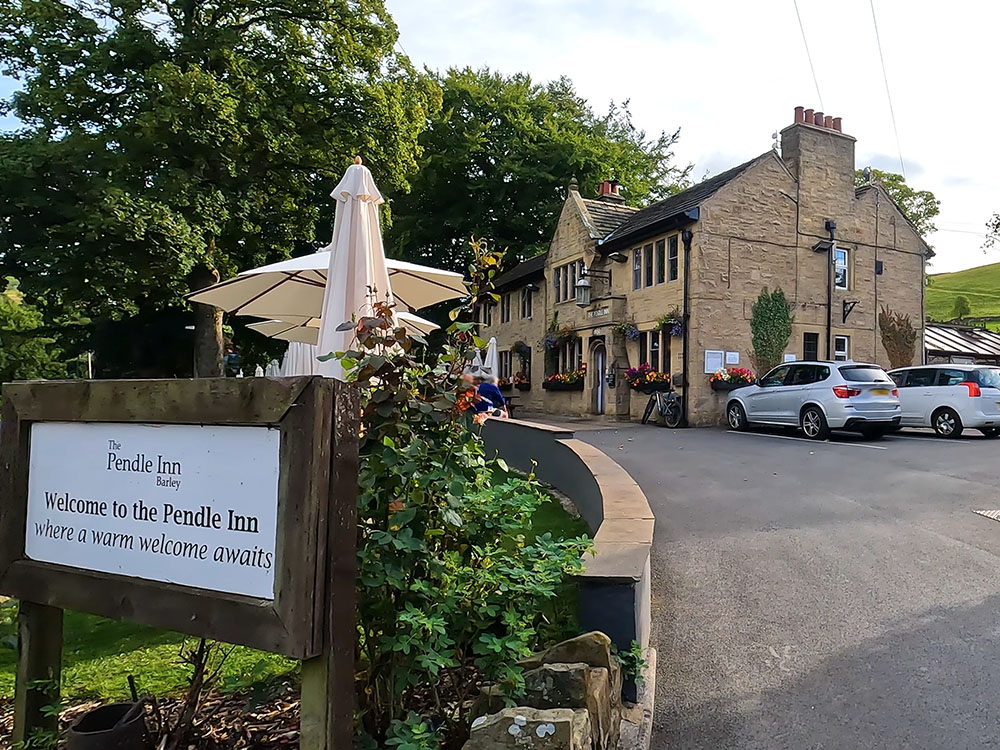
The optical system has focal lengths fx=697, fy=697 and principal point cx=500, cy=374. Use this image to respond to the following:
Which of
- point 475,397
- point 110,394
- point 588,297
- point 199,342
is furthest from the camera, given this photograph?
point 588,297

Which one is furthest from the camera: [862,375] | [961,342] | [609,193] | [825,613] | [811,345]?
[961,342]

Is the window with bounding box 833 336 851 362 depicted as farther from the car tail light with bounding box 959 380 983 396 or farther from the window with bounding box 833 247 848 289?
the car tail light with bounding box 959 380 983 396

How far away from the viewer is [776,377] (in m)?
16.5

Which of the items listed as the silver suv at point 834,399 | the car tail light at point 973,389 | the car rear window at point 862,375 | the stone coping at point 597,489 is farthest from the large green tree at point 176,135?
the car tail light at point 973,389

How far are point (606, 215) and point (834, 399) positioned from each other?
13.4m

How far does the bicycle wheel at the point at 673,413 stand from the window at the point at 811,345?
5.26 metres

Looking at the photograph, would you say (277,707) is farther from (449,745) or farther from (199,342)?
(199,342)

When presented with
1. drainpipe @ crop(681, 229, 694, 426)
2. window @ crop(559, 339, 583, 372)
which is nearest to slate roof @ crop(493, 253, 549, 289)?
window @ crop(559, 339, 583, 372)

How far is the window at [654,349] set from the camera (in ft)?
68.9

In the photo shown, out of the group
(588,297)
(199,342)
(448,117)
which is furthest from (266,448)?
(448,117)

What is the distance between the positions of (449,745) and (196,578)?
1148 mm

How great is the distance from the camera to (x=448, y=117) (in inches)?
1364

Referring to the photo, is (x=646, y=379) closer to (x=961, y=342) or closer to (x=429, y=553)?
(x=961, y=342)

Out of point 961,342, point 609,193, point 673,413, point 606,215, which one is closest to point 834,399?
point 673,413
